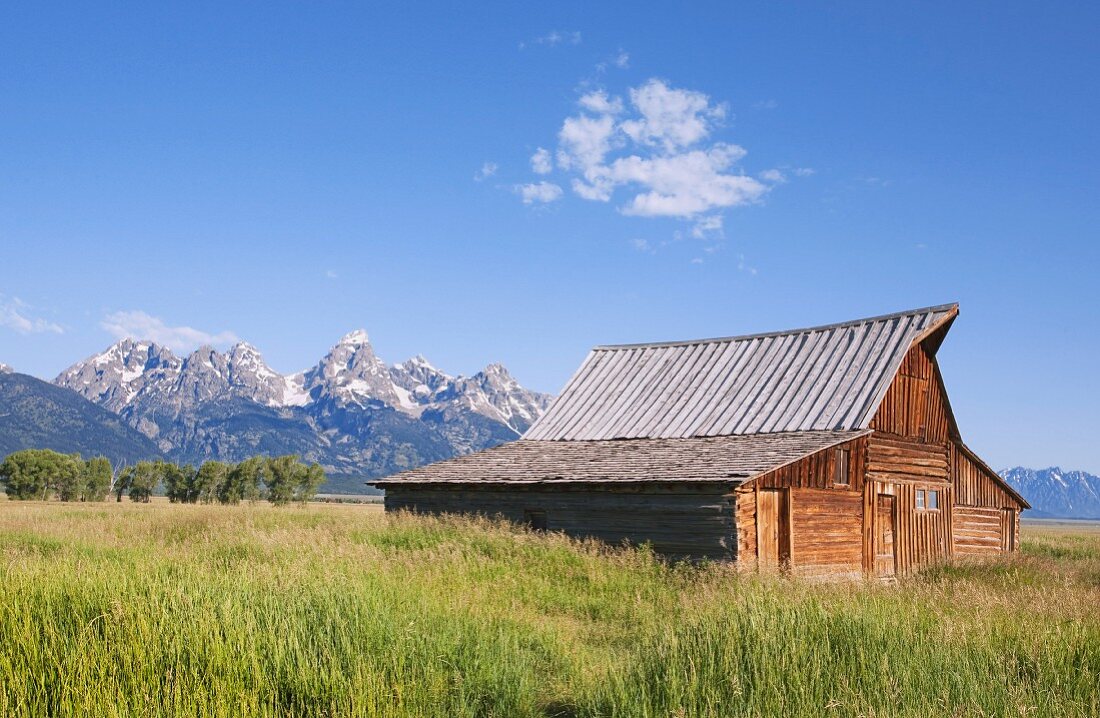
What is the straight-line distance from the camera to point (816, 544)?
20.2 metres

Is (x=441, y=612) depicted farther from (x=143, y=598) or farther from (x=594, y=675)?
(x=143, y=598)

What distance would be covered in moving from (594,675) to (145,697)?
12.8ft

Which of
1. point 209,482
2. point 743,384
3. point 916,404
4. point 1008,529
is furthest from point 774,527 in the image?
point 209,482

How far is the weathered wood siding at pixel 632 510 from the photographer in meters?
18.7

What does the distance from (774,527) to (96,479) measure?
89231 millimetres

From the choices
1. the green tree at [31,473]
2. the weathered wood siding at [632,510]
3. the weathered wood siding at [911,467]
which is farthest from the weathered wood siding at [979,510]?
the green tree at [31,473]

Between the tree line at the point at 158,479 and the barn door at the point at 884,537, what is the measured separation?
71.7 metres

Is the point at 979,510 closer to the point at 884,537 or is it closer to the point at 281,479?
the point at 884,537

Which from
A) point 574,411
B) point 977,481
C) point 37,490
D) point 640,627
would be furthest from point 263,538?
point 37,490

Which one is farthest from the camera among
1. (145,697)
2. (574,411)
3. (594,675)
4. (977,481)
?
(574,411)

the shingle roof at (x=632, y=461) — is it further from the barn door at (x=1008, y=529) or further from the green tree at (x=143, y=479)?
the green tree at (x=143, y=479)

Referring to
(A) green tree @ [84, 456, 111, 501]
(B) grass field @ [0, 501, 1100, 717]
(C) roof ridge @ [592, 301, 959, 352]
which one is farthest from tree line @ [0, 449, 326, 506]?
(B) grass field @ [0, 501, 1100, 717]

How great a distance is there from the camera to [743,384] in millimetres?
25625

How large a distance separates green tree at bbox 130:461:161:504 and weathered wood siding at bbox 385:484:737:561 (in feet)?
246
